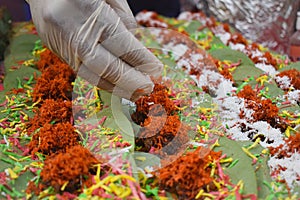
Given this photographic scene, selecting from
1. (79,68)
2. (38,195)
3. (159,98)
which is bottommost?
(38,195)

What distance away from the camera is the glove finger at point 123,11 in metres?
1.57

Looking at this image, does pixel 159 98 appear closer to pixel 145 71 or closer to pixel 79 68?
pixel 145 71

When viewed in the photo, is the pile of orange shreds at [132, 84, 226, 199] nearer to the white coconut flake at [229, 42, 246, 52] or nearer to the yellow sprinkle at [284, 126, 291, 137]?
the yellow sprinkle at [284, 126, 291, 137]

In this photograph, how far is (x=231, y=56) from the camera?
2031 mm

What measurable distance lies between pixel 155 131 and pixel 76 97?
15.7 inches

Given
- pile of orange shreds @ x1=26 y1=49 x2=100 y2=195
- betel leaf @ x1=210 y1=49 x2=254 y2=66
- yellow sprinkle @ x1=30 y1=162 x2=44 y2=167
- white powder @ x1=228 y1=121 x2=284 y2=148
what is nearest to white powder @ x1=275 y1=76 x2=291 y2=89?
betel leaf @ x1=210 y1=49 x2=254 y2=66

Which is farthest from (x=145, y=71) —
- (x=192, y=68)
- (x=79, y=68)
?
(x=192, y=68)

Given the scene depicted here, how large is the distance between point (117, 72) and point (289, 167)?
64cm

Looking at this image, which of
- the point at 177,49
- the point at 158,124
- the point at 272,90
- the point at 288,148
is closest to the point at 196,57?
the point at 177,49

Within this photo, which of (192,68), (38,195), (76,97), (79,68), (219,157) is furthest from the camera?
(192,68)

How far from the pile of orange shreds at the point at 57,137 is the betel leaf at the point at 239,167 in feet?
1.38

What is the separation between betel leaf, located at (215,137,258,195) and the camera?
1.24m

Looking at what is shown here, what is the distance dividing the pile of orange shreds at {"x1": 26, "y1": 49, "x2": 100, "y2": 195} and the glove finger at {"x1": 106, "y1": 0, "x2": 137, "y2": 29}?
347mm

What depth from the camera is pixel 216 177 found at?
1.28 m
